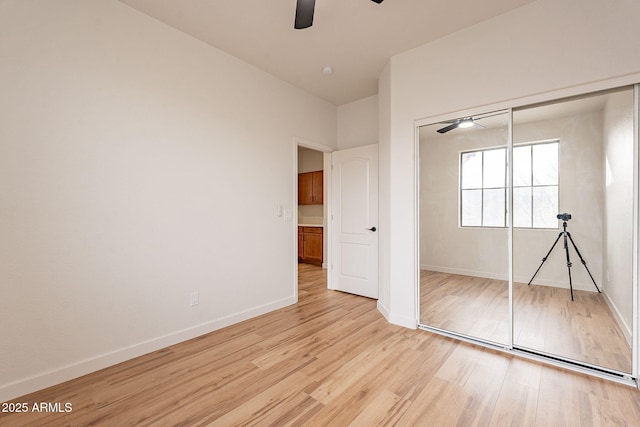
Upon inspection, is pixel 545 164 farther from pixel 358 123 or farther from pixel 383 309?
pixel 358 123

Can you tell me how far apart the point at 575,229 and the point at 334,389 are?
2283 millimetres

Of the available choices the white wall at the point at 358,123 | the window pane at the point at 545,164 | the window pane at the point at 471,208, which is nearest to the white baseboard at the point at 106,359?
the window pane at the point at 471,208

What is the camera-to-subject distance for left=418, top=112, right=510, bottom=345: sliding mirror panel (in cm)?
259

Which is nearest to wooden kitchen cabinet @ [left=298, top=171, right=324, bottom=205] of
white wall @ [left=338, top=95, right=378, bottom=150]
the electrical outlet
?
white wall @ [left=338, top=95, right=378, bottom=150]

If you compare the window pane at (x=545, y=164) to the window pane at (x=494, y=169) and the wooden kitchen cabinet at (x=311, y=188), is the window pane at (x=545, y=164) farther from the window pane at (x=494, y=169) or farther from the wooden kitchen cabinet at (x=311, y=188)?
the wooden kitchen cabinet at (x=311, y=188)

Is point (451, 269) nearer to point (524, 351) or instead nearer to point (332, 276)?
point (524, 351)

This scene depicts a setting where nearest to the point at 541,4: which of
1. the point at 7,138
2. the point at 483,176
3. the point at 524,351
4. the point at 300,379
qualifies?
the point at 483,176

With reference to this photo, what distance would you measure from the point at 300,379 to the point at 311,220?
4.95 meters

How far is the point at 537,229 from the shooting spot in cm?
243

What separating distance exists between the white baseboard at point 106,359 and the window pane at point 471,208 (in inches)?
103

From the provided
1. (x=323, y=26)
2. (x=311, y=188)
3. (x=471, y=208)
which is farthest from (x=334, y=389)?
(x=311, y=188)

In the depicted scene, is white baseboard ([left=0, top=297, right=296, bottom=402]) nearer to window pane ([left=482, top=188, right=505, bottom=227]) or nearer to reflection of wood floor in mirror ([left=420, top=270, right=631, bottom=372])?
reflection of wood floor in mirror ([left=420, top=270, right=631, bottom=372])

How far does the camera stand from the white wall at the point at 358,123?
13.7 feet

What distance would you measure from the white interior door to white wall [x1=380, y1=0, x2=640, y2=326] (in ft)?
1.77
